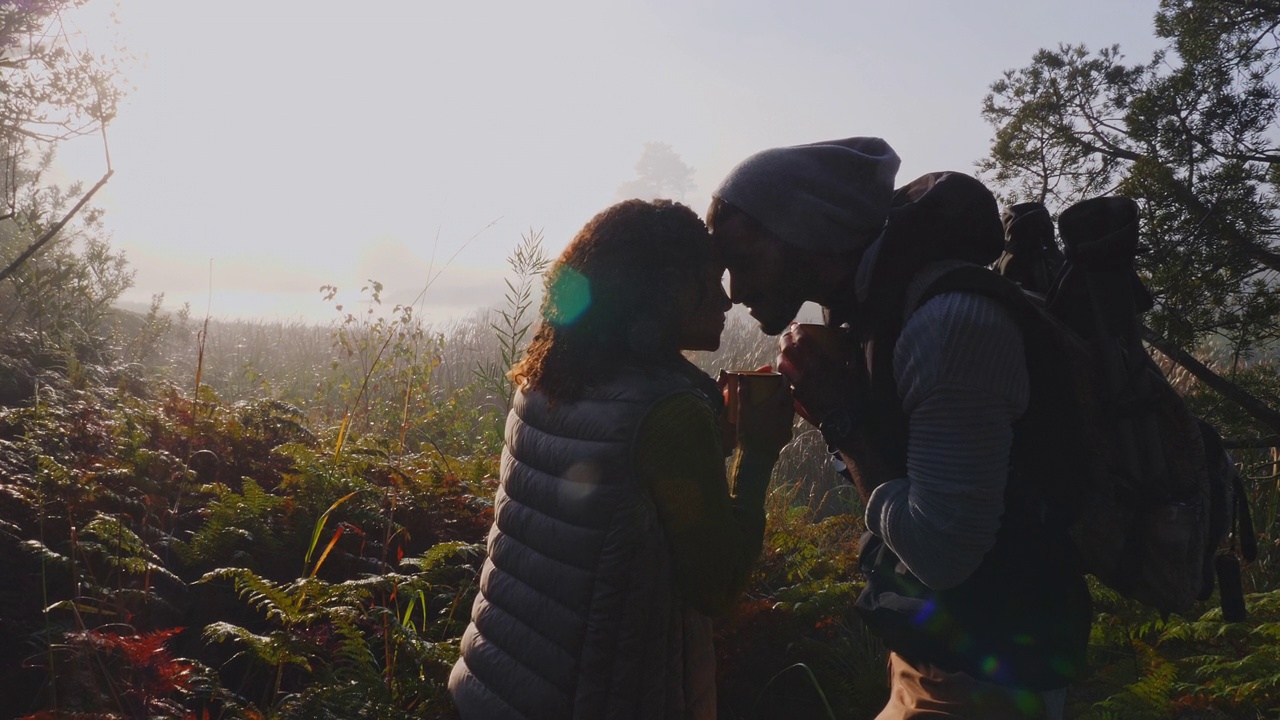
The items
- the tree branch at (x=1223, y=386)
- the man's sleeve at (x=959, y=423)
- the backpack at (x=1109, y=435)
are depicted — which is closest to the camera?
the man's sleeve at (x=959, y=423)

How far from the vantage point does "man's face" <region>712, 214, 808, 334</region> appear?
2.13 m

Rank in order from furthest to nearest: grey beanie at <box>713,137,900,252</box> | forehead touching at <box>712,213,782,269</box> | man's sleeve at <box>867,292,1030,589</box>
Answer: forehead touching at <box>712,213,782,269</box> → grey beanie at <box>713,137,900,252</box> → man's sleeve at <box>867,292,1030,589</box>

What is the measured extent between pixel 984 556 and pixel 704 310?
870 millimetres

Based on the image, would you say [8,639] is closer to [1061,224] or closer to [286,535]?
[286,535]

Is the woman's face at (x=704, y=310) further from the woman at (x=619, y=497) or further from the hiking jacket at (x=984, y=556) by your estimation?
the hiking jacket at (x=984, y=556)

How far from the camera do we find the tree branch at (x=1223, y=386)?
13.7 feet

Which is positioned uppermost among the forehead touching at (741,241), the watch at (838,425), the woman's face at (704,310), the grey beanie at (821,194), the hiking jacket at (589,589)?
the grey beanie at (821,194)

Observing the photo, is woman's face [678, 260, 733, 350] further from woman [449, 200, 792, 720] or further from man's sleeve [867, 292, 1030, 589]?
man's sleeve [867, 292, 1030, 589]

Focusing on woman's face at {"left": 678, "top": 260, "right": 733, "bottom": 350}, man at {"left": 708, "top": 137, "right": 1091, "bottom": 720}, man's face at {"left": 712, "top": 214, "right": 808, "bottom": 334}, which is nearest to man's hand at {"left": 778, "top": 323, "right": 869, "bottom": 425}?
man at {"left": 708, "top": 137, "right": 1091, "bottom": 720}

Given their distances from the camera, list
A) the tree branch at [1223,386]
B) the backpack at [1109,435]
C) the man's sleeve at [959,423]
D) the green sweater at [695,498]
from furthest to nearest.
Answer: the tree branch at [1223,386], the green sweater at [695,498], the backpack at [1109,435], the man's sleeve at [959,423]

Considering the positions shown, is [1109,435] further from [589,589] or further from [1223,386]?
[1223,386]

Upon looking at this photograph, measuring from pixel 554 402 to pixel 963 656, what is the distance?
3.45 ft

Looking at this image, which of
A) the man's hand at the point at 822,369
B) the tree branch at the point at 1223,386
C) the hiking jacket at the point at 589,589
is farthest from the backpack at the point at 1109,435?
the tree branch at the point at 1223,386

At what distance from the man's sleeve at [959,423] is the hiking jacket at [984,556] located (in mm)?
75
